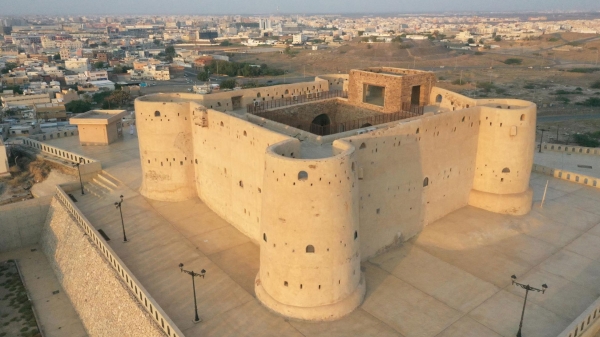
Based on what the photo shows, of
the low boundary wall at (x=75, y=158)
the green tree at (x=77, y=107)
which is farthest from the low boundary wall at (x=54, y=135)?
the green tree at (x=77, y=107)

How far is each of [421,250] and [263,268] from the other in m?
8.76

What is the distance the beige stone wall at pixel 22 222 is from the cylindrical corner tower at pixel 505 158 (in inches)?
1147

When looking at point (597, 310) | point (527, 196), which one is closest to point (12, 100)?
point (527, 196)

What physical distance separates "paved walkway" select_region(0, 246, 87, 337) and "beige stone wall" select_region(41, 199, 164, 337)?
38 cm

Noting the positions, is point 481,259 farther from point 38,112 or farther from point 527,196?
point 38,112

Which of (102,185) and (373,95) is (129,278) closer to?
(102,185)

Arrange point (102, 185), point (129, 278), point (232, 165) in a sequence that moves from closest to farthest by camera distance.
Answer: point (129, 278) < point (232, 165) < point (102, 185)

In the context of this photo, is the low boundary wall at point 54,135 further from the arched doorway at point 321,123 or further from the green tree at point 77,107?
the arched doorway at point 321,123

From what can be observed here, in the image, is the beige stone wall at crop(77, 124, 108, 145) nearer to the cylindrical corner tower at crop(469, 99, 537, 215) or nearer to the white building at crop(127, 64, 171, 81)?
the cylindrical corner tower at crop(469, 99, 537, 215)

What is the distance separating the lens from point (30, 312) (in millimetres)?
25516

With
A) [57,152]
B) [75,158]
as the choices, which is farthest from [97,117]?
[75,158]

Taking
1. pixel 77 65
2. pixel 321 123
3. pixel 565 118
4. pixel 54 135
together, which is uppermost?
pixel 321 123

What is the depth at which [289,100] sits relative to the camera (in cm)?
3272

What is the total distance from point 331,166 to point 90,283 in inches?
623
